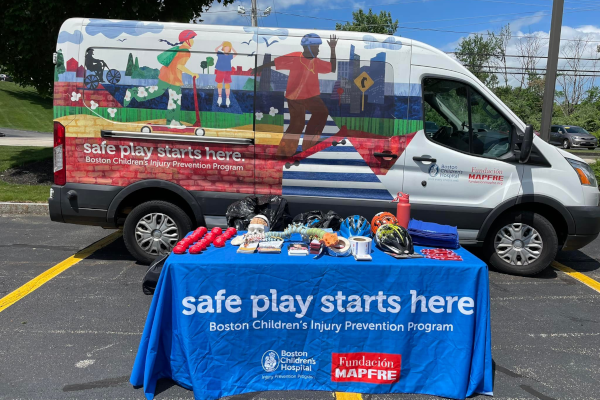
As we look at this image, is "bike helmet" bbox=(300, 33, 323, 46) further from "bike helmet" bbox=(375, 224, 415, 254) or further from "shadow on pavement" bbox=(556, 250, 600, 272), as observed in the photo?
"shadow on pavement" bbox=(556, 250, 600, 272)

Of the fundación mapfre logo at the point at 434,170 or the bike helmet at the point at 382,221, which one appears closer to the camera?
the bike helmet at the point at 382,221

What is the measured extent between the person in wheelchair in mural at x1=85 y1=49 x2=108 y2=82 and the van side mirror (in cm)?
450

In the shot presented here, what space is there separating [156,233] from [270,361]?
282 centimetres

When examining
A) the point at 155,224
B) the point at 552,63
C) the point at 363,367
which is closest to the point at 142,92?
the point at 155,224

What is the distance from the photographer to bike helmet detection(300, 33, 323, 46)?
202 inches

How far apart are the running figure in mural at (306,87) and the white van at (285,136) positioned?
11 millimetres

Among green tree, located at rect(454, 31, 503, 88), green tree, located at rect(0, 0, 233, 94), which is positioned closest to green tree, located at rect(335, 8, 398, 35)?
green tree, located at rect(454, 31, 503, 88)

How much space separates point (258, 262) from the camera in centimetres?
308

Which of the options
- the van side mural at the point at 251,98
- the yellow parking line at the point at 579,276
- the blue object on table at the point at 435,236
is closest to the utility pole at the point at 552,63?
the yellow parking line at the point at 579,276

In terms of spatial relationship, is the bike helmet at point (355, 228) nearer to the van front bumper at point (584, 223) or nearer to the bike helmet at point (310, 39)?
the bike helmet at point (310, 39)

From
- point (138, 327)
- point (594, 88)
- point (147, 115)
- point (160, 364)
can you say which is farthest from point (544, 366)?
point (594, 88)

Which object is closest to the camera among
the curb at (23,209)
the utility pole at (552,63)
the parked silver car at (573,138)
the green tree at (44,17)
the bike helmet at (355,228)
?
→ the bike helmet at (355,228)

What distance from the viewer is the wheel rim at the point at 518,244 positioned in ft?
18.0

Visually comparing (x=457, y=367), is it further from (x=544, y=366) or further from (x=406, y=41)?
(x=406, y=41)
